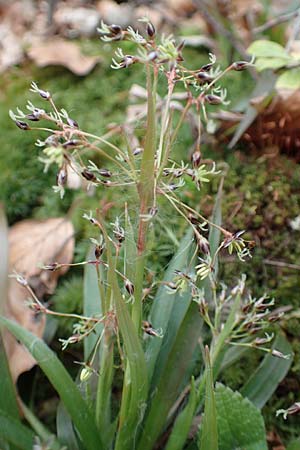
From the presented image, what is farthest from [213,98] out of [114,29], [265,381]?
[265,381]

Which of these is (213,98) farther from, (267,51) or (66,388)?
(267,51)

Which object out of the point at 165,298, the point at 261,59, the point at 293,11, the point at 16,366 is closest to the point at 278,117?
the point at 261,59

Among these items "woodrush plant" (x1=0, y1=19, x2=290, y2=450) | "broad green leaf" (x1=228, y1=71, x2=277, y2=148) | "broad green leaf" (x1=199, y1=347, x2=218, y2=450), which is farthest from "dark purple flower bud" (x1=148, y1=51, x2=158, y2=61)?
"broad green leaf" (x1=228, y1=71, x2=277, y2=148)

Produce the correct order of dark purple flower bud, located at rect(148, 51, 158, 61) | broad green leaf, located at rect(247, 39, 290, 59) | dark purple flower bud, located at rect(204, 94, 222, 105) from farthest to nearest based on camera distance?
broad green leaf, located at rect(247, 39, 290, 59) < dark purple flower bud, located at rect(204, 94, 222, 105) < dark purple flower bud, located at rect(148, 51, 158, 61)

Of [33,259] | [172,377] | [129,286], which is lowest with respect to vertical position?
[33,259]

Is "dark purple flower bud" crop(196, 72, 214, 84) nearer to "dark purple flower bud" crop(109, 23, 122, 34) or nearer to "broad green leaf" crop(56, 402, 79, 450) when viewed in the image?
"dark purple flower bud" crop(109, 23, 122, 34)

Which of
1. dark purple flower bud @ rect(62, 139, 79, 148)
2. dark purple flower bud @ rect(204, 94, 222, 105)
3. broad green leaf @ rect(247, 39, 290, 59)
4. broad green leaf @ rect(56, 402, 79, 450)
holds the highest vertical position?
dark purple flower bud @ rect(62, 139, 79, 148)

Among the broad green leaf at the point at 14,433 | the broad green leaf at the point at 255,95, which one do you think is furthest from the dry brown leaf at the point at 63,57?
the broad green leaf at the point at 14,433

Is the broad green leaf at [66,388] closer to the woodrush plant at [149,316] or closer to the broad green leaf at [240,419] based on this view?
the woodrush plant at [149,316]
